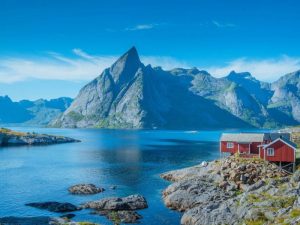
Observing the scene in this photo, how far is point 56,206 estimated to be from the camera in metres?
61.8

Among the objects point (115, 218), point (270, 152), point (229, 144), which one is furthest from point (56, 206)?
point (229, 144)

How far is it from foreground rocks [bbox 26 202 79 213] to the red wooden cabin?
42.5 m

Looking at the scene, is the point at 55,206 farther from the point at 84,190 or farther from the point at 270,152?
the point at 270,152

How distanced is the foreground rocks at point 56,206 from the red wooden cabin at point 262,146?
42.5 metres

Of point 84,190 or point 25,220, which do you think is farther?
point 84,190

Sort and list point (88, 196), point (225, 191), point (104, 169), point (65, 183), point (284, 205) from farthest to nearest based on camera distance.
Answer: point (104, 169) < point (65, 183) < point (88, 196) < point (225, 191) < point (284, 205)

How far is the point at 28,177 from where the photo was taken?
93.8 metres

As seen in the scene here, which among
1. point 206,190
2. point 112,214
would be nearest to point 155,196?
point 206,190

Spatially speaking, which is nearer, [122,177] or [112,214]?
[112,214]

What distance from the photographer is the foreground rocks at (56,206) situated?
6044 cm

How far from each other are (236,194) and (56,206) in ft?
103

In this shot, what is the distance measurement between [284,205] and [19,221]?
120ft

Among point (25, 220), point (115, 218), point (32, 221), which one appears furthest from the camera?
point (115, 218)

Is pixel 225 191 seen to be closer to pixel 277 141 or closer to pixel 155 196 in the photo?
pixel 155 196
